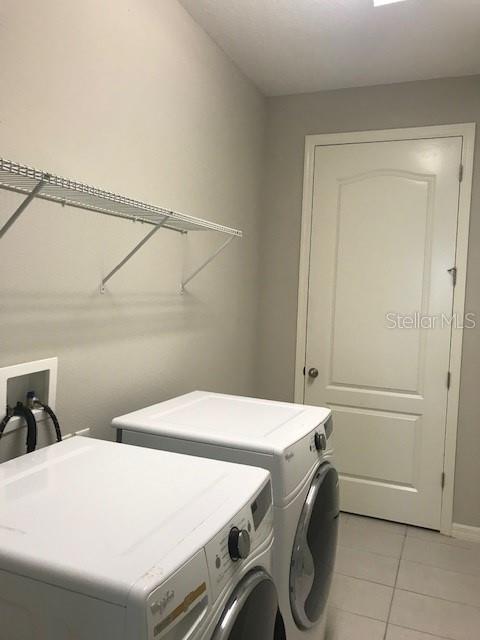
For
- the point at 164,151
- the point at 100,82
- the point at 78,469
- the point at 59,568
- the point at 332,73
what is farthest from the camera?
the point at 332,73

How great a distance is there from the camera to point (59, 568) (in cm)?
75

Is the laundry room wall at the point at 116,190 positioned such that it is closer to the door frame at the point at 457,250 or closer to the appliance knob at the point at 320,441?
the door frame at the point at 457,250

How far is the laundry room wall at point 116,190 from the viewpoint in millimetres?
1339

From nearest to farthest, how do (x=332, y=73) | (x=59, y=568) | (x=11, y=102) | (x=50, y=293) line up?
(x=59, y=568), (x=11, y=102), (x=50, y=293), (x=332, y=73)

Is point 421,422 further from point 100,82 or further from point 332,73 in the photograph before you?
point 100,82

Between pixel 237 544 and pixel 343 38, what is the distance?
7.29 feet

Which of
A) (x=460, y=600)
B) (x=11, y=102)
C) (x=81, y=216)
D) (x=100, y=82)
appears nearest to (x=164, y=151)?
(x=100, y=82)

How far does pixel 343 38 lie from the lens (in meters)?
2.27

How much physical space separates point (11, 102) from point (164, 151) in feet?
2.47

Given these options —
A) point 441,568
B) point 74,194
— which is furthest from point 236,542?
point 441,568

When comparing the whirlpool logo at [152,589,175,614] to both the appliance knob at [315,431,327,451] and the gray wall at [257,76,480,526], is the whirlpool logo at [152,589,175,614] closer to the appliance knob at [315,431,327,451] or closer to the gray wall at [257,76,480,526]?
the appliance knob at [315,431,327,451]

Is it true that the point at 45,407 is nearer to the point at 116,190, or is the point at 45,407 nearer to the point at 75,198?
the point at 75,198

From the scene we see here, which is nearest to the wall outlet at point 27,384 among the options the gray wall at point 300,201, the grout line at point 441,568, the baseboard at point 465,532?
the gray wall at point 300,201

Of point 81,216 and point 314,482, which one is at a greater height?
point 81,216
